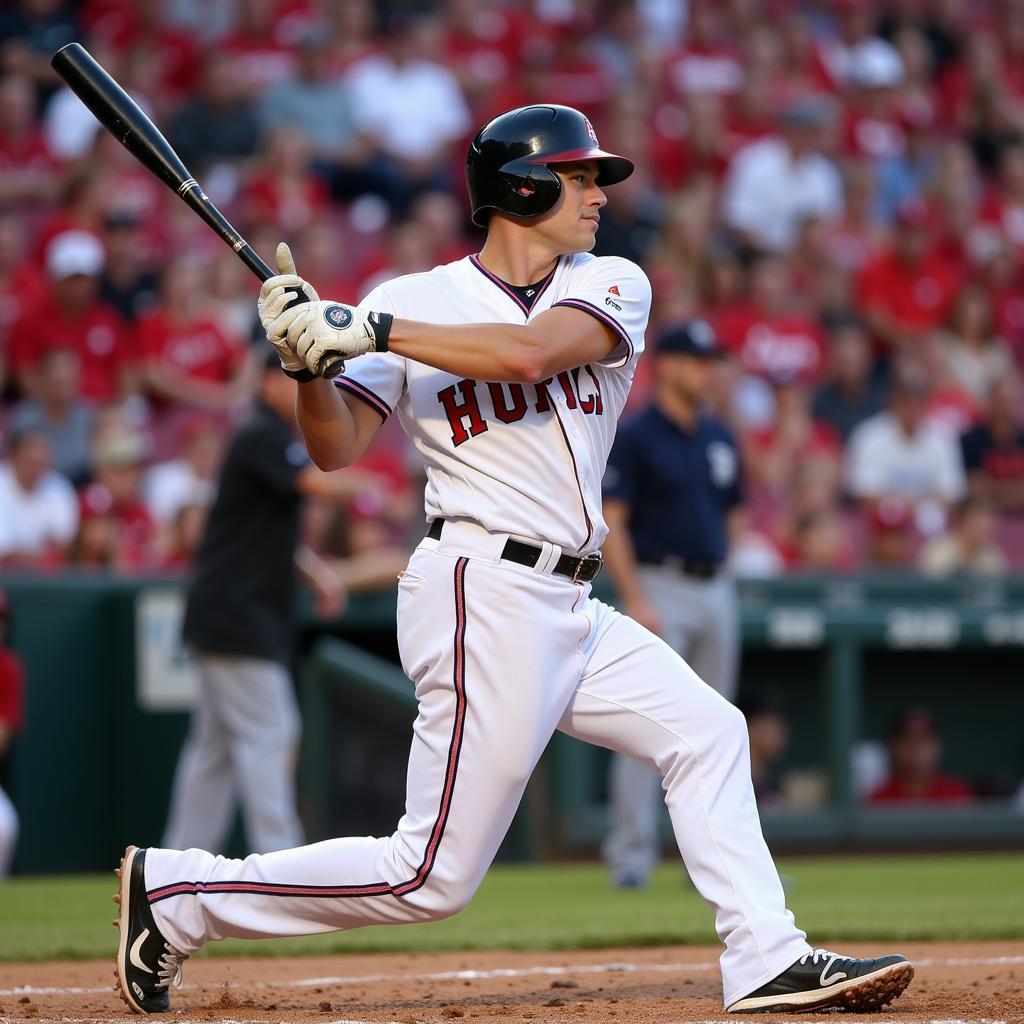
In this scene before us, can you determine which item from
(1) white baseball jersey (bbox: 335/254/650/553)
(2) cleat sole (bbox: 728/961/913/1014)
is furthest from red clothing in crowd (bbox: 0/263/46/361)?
(2) cleat sole (bbox: 728/961/913/1014)

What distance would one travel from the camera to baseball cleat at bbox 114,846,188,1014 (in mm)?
3496

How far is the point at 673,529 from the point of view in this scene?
6.37 m

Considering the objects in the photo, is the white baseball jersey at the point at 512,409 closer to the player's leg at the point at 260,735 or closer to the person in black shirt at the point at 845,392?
the player's leg at the point at 260,735

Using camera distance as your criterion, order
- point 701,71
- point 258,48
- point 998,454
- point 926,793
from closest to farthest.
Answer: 1. point 926,793
2. point 998,454
3. point 258,48
4. point 701,71

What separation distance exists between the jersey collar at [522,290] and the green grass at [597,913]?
2.08m

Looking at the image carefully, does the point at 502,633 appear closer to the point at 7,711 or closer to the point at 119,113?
the point at 119,113

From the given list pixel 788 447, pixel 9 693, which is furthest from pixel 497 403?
pixel 788 447

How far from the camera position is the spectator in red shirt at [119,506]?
8141mm

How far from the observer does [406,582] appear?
3463 millimetres

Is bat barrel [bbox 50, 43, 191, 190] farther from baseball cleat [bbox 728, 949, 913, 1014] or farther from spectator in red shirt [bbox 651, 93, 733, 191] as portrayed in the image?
spectator in red shirt [bbox 651, 93, 733, 191]

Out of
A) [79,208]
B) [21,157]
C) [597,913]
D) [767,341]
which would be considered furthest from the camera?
[767,341]

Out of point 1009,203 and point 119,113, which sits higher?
point 1009,203

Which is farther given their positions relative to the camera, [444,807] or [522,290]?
[522,290]

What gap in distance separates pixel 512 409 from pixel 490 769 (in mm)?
706
